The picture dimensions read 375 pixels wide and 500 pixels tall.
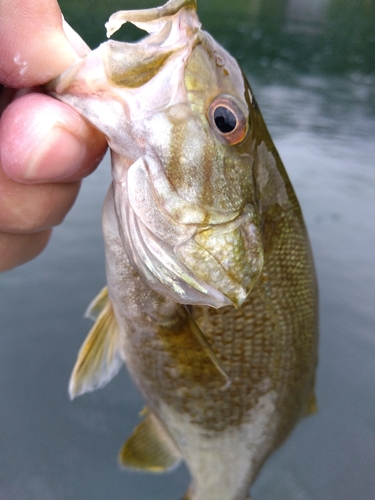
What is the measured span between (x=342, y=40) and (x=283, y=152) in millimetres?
11078

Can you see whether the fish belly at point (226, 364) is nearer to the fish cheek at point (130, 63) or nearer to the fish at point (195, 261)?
the fish at point (195, 261)

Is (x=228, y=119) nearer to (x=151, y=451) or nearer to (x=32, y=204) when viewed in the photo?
(x=32, y=204)

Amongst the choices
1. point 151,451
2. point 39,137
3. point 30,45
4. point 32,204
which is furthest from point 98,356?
point 30,45

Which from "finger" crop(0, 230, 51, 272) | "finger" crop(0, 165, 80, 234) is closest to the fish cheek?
"finger" crop(0, 165, 80, 234)

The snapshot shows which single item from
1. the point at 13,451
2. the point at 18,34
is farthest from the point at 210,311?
the point at 13,451

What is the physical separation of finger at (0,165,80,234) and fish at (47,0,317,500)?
0.44 ft

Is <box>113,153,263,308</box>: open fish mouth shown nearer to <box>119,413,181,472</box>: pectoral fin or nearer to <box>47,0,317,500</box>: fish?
<box>47,0,317,500</box>: fish

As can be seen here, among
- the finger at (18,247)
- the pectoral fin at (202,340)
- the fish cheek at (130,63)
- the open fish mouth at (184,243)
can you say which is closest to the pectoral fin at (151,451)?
the pectoral fin at (202,340)

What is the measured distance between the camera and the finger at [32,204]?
100 cm

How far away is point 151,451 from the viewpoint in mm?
1715

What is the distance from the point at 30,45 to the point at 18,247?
60 centimetres

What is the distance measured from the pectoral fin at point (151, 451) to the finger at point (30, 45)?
4.52 feet

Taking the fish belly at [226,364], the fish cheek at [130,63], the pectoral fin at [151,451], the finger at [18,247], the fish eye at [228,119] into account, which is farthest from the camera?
the pectoral fin at [151,451]

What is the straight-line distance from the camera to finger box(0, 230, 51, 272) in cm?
121
